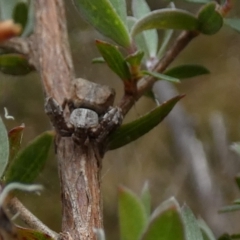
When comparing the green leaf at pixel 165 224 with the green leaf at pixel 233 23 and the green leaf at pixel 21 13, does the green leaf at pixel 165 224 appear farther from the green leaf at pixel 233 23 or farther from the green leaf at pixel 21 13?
the green leaf at pixel 21 13

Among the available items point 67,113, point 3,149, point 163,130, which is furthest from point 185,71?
point 163,130

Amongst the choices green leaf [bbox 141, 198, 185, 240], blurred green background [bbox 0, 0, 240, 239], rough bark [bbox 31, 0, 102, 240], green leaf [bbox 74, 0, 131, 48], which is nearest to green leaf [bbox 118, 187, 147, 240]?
green leaf [bbox 141, 198, 185, 240]

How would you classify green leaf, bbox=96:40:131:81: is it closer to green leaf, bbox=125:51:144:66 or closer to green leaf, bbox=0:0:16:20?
green leaf, bbox=125:51:144:66

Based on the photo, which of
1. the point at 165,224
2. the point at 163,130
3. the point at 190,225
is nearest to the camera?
the point at 165,224

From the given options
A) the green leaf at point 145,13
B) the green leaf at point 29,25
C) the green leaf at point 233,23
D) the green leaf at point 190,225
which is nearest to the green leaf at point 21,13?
the green leaf at point 29,25

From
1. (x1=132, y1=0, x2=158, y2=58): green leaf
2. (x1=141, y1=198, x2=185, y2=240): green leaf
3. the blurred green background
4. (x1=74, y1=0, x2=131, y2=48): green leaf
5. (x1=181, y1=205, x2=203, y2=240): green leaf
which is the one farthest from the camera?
the blurred green background

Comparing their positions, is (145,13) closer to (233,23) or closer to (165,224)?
(233,23)
